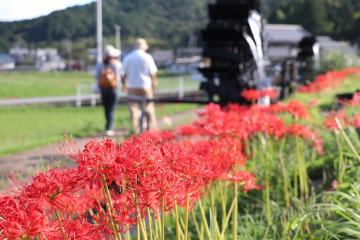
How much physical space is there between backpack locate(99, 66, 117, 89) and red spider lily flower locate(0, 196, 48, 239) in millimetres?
10045

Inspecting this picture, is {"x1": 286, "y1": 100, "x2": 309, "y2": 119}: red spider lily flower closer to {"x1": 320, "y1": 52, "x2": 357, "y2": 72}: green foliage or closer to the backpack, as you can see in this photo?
the backpack

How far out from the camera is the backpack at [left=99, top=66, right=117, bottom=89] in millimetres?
11805

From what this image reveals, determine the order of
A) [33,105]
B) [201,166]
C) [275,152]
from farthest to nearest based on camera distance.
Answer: [33,105] → [275,152] → [201,166]

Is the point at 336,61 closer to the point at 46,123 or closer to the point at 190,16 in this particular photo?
the point at 46,123

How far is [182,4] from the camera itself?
487 ft

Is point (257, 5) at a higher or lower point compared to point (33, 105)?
higher

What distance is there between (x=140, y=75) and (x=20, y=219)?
904 centimetres

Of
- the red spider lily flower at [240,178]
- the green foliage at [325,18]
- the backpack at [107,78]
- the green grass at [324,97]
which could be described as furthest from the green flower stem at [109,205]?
the green foliage at [325,18]

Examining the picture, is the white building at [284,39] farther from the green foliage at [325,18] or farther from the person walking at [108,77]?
the person walking at [108,77]

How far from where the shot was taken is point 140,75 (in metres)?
10.7

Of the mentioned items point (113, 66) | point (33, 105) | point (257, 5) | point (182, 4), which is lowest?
point (33, 105)

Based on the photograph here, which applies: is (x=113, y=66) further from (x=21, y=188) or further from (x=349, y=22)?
(x=349, y=22)

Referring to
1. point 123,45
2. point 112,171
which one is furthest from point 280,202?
point 123,45

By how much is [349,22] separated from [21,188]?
103m
